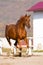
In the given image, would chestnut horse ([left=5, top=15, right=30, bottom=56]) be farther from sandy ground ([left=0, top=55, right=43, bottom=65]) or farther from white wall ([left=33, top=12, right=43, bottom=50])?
white wall ([left=33, top=12, right=43, bottom=50])

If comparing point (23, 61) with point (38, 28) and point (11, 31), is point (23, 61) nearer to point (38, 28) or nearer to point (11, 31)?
point (11, 31)

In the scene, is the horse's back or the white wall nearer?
the horse's back

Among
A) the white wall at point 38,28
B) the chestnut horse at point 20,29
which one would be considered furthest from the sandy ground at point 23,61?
the white wall at point 38,28

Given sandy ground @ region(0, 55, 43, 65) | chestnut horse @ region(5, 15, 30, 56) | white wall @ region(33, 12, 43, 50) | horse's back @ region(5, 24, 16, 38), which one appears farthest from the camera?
white wall @ region(33, 12, 43, 50)

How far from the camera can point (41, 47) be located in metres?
27.5

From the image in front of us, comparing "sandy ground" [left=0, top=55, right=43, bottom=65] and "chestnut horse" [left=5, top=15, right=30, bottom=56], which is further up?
"chestnut horse" [left=5, top=15, right=30, bottom=56]

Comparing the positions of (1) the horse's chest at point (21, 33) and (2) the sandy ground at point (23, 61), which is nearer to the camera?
(2) the sandy ground at point (23, 61)

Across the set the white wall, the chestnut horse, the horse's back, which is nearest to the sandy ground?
the chestnut horse

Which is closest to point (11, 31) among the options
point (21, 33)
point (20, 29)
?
point (20, 29)

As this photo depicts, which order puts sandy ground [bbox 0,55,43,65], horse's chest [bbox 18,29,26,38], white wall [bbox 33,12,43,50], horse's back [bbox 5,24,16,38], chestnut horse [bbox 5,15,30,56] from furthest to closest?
white wall [bbox 33,12,43,50], horse's back [bbox 5,24,16,38], horse's chest [bbox 18,29,26,38], chestnut horse [bbox 5,15,30,56], sandy ground [bbox 0,55,43,65]

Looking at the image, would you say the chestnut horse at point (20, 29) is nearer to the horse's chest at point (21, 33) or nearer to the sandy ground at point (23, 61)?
the horse's chest at point (21, 33)

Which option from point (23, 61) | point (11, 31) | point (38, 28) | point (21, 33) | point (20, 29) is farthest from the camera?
point (38, 28)

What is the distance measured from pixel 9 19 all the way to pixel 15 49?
7926 centimetres

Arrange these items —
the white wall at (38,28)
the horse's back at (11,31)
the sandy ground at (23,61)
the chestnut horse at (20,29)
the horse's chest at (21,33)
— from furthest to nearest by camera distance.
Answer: the white wall at (38,28) → the horse's back at (11,31) → the horse's chest at (21,33) → the chestnut horse at (20,29) → the sandy ground at (23,61)
